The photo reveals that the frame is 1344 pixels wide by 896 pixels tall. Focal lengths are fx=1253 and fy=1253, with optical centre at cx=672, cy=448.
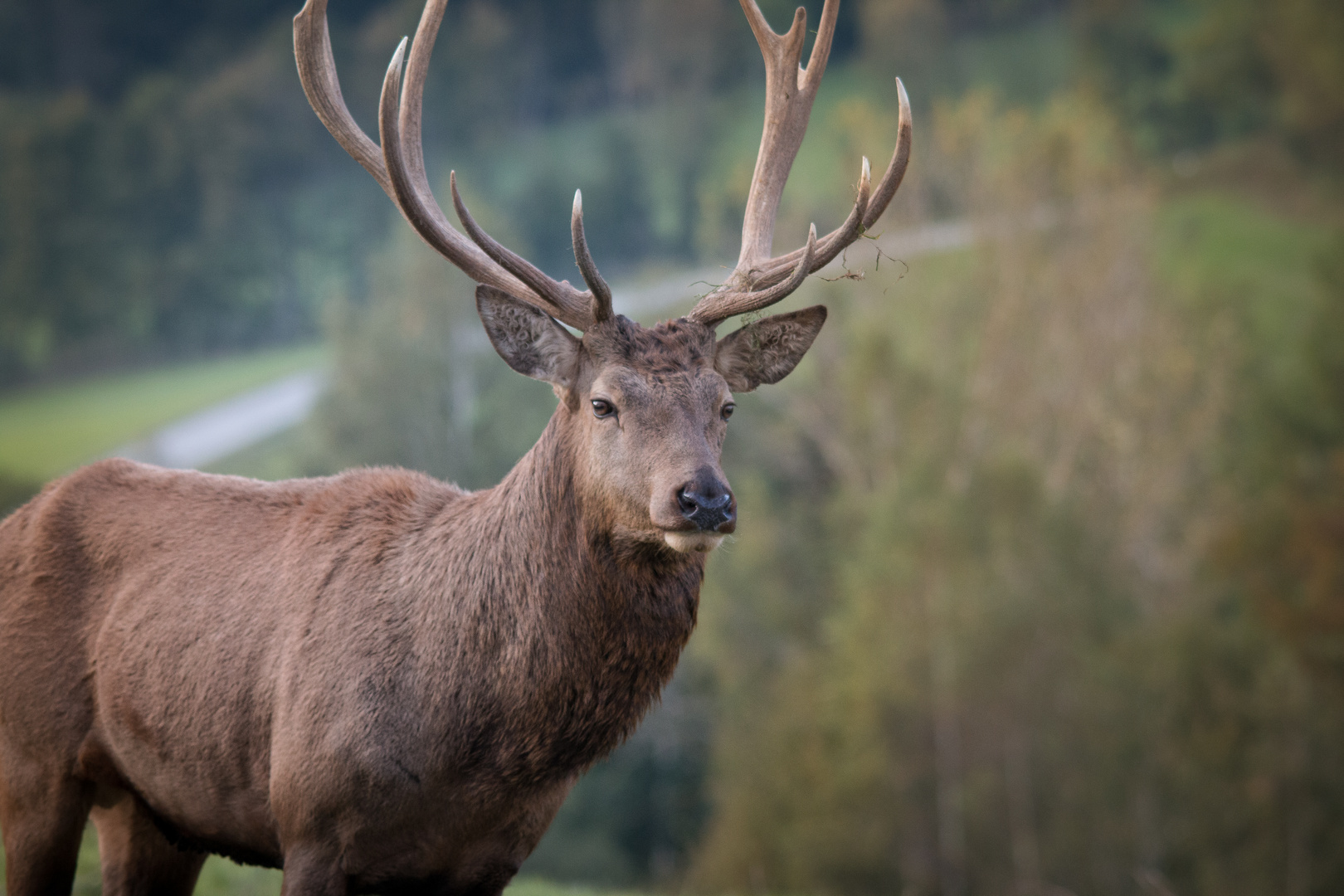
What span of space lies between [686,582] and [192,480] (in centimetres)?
208

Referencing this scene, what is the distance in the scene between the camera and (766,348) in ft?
15.7

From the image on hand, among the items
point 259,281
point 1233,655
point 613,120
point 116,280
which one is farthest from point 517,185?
point 1233,655

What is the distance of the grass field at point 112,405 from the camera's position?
1682 inches

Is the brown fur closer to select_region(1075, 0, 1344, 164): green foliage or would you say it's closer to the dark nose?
the dark nose

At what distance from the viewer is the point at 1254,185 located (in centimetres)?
5566

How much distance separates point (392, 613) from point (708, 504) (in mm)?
1239

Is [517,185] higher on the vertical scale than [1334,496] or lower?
higher

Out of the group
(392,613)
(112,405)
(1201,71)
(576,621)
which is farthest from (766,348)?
(1201,71)

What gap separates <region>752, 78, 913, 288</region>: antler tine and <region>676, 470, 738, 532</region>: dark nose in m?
1.07

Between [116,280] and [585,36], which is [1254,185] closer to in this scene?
[585,36]

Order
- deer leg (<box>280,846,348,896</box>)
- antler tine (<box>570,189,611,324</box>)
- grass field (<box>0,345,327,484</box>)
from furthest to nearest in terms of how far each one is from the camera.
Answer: grass field (<box>0,345,327,484</box>)
antler tine (<box>570,189,611,324</box>)
deer leg (<box>280,846,348,896</box>)

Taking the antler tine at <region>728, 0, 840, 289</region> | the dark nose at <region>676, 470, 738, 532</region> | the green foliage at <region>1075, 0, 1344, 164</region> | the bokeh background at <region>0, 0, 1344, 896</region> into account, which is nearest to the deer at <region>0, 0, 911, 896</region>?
the dark nose at <region>676, 470, 738, 532</region>

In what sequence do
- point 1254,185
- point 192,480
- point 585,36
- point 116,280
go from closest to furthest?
point 192,480, point 116,280, point 1254,185, point 585,36

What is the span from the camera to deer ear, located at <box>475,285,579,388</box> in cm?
437
